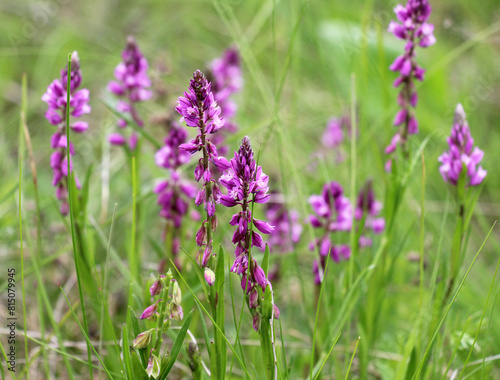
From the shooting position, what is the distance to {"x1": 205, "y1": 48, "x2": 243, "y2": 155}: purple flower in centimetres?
340

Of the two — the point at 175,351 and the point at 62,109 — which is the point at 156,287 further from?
the point at 62,109

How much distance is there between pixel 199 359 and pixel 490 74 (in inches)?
164

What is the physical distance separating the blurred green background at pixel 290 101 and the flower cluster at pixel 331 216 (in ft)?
0.32

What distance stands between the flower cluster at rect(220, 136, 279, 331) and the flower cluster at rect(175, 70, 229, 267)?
0.14 ft

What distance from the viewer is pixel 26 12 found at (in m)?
6.20

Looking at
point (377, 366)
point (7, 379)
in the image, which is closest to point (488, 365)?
point (377, 366)

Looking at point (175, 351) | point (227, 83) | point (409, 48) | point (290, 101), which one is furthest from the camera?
point (290, 101)

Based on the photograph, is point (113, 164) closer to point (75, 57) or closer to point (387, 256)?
point (75, 57)

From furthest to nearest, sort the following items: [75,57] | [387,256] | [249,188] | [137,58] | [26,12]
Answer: [26,12] → [137,58] → [387,256] → [75,57] → [249,188]

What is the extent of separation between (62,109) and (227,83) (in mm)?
1732

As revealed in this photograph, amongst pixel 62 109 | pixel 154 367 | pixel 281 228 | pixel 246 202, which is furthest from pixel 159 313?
pixel 281 228

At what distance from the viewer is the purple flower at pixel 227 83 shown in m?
3.40

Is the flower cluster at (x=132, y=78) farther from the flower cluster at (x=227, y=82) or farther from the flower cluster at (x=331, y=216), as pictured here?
the flower cluster at (x=331, y=216)

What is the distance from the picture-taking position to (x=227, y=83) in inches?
148
